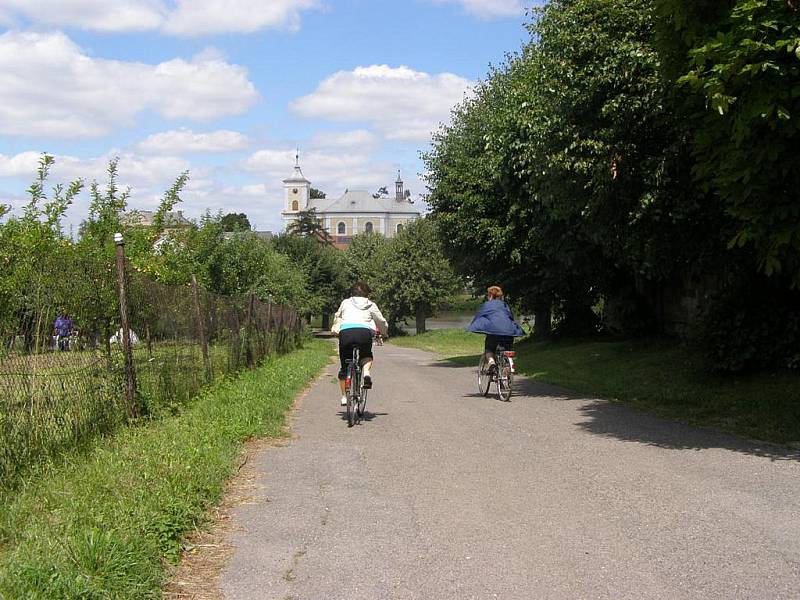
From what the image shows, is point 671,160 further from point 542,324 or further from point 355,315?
point 542,324

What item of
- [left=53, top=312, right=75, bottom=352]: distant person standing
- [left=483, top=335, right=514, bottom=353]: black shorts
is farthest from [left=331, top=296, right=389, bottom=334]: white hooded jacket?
[left=53, top=312, right=75, bottom=352]: distant person standing

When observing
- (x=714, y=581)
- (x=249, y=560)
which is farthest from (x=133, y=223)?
(x=714, y=581)

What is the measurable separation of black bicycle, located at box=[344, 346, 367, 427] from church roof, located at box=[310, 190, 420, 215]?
551 feet

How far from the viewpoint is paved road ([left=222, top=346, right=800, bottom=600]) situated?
4.93m

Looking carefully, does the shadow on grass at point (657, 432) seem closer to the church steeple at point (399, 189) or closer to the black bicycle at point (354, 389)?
the black bicycle at point (354, 389)

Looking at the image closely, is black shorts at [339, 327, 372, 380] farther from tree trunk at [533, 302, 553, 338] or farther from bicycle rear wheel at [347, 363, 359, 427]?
tree trunk at [533, 302, 553, 338]

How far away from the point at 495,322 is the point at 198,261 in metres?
19.5

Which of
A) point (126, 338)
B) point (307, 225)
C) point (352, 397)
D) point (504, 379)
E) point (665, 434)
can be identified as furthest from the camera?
point (307, 225)

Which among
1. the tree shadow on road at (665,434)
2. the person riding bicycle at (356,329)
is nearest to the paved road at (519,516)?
the tree shadow on road at (665,434)

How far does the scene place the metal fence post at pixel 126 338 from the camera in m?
9.05

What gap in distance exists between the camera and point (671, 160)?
13.0m

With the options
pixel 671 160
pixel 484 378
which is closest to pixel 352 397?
pixel 484 378

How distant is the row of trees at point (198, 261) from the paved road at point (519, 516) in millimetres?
2509

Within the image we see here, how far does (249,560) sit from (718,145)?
6958mm
